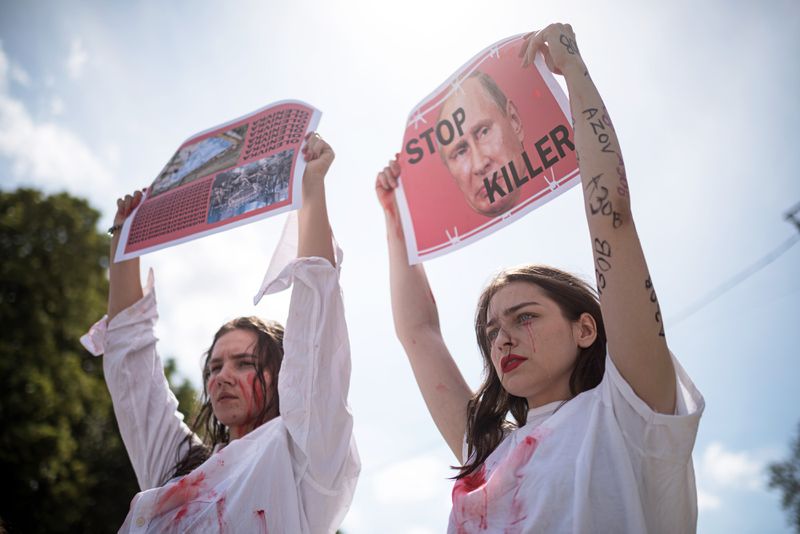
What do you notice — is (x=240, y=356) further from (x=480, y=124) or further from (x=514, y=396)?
(x=480, y=124)

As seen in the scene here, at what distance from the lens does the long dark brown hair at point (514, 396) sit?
6.88 ft

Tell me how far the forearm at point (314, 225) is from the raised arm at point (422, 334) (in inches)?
17.9

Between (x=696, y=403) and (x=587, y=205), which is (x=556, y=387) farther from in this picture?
(x=587, y=205)

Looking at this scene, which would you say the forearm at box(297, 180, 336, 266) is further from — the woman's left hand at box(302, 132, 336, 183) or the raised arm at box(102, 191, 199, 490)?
the raised arm at box(102, 191, 199, 490)

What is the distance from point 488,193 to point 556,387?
0.97 metres

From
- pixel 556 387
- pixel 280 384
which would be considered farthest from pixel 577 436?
pixel 280 384

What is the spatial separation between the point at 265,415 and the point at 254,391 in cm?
12

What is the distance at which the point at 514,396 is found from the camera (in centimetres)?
231

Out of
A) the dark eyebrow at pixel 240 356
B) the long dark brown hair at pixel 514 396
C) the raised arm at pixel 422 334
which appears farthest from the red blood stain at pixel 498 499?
the dark eyebrow at pixel 240 356

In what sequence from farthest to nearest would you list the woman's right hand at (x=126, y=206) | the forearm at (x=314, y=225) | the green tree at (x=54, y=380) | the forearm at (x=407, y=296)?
the green tree at (x=54, y=380) < the woman's right hand at (x=126, y=206) < the forearm at (x=407, y=296) < the forearm at (x=314, y=225)

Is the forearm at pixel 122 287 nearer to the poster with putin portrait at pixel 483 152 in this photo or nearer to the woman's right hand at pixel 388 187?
the woman's right hand at pixel 388 187

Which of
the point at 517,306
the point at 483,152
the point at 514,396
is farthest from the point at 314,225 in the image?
the point at 514,396

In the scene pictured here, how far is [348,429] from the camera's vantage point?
2387 mm

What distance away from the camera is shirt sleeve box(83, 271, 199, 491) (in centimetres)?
286
